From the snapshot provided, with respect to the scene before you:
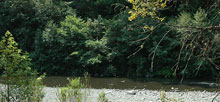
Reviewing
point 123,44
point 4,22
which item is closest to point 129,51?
point 123,44

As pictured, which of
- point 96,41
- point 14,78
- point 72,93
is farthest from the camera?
point 96,41

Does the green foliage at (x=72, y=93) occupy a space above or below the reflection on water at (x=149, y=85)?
above

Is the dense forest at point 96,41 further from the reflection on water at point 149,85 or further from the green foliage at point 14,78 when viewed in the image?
the green foliage at point 14,78

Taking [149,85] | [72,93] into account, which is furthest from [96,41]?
[72,93]

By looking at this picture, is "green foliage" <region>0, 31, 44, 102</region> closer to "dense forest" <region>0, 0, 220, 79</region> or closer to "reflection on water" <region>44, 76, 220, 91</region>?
"reflection on water" <region>44, 76, 220, 91</region>

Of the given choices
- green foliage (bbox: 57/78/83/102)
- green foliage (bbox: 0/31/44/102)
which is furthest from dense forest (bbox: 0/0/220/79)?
green foliage (bbox: 57/78/83/102)

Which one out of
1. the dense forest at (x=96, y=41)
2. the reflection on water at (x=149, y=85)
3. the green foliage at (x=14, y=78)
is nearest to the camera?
the green foliage at (x=14, y=78)

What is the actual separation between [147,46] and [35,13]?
410 inches

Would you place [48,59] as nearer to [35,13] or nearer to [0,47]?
[35,13]

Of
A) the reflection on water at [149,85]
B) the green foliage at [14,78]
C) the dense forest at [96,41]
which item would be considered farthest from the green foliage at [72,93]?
the dense forest at [96,41]

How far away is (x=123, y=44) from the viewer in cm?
1781

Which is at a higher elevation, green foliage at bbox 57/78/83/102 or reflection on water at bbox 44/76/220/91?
green foliage at bbox 57/78/83/102

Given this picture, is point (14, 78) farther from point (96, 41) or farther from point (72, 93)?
point (96, 41)

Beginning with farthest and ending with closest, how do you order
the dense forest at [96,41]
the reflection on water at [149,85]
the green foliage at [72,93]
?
the dense forest at [96,41]
the reflection on water at [149,85]
the green foliage at [72,93]
